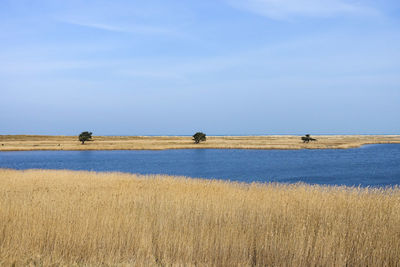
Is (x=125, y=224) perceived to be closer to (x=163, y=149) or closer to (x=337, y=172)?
(x=337, y=172)

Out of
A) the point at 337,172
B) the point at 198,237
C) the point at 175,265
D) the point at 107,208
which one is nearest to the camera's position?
the point at 175,265

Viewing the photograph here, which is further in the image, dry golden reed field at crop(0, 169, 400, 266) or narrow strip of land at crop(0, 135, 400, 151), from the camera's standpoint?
narrow strip of land at crop(0, 135, 400, 151)

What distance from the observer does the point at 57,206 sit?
404 inches

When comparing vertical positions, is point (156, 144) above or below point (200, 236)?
above

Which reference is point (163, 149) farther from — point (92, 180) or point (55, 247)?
point (55, 247)

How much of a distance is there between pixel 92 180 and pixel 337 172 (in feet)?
81.2

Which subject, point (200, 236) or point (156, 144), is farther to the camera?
point (156, 144)

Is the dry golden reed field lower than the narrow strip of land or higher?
lower

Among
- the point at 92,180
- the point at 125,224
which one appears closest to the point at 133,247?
the point at 125,224

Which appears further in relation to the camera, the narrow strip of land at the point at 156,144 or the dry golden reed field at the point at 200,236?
the narrow strip of land at the point at 156,144

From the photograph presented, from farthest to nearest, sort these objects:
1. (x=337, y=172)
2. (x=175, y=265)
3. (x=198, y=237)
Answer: (x=337, y=172) < (x=198, y=237) < (x=175, y=265)

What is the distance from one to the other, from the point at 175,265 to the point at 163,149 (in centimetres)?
7275

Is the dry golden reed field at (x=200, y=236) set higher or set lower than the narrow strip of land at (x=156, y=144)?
lower

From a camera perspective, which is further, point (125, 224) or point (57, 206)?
point (57, 206)
